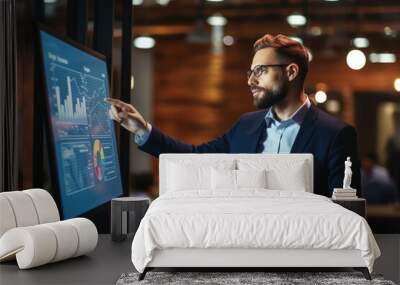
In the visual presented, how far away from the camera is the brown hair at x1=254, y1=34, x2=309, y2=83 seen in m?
7.10

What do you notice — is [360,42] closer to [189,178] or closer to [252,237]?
[189,178]

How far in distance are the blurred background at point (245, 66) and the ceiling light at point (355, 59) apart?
1cm

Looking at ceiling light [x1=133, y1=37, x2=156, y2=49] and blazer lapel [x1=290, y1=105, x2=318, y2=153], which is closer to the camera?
blazer lapel [x1=290, y1=105, x2=318, y2=153]

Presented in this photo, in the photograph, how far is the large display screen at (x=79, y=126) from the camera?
578cm

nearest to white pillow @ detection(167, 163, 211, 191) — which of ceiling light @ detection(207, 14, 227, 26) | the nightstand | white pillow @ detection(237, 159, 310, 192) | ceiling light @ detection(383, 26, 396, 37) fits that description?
white pillow @ detection(237, 159, 310, 192)

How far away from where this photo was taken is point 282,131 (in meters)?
7.02

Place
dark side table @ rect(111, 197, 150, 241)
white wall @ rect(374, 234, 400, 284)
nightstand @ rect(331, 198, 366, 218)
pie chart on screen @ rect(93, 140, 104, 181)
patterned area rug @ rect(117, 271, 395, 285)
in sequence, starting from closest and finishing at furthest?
patterned area rug @ rect(117, 271, 395, 285), white wall @ rect(374, 234, 400, 284), nightstand @ rect(331, 198, 366, 218), dark side table @ rect(111, 197, 150, 241), pie chart on screen @ rect(93, 140, 104, 181)

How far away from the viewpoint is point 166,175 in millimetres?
6773

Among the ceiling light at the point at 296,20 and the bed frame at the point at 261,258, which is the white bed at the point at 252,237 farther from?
the ceiling light at the point at 296,20

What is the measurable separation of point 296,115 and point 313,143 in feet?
1.09

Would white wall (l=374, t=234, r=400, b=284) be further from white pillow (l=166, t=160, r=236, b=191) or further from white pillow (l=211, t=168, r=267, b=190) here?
white pillow (l=166, t=160, r=236, b=191)

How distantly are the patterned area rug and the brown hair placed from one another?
276 centimetres

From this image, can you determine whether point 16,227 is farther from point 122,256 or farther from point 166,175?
point 166,175

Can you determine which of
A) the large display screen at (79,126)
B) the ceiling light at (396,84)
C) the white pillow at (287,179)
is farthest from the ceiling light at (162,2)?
the ceiling light at (396,84)
